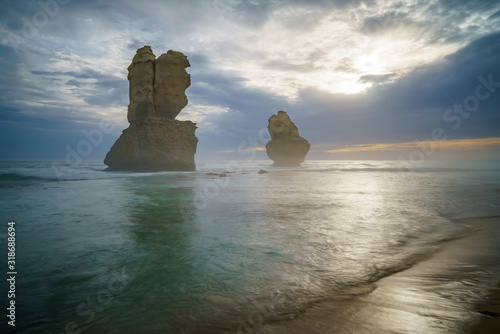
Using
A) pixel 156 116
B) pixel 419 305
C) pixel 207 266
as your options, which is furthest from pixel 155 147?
pixel 419 305

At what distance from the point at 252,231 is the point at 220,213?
2.68 m

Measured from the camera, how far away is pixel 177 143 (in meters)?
36.8

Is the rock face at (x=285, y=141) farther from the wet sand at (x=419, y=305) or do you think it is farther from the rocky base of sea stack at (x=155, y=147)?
the wet sand at (x=419, y=305)

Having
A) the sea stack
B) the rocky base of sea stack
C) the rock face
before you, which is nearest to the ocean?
the rocky base of sea stack

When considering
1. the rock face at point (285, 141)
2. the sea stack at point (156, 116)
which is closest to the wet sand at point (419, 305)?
the sea stack at point (156, 116)

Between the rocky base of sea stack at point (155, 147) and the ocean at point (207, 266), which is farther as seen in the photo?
Result: the rocky base of sea stack at point (155, 147)

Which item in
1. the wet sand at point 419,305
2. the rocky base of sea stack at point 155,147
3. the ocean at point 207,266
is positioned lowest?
the ocean at point 207,266

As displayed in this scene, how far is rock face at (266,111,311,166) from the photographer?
66500 mm

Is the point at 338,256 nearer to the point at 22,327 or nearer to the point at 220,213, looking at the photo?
the point at 22,327

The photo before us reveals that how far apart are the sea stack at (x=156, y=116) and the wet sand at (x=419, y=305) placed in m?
35.2

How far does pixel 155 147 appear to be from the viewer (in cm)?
3441

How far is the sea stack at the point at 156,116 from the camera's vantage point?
3453 cm

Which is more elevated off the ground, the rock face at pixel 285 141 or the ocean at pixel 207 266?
the rock face at pixel 285 141

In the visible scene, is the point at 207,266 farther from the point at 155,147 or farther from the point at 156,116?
the point at 156,116
